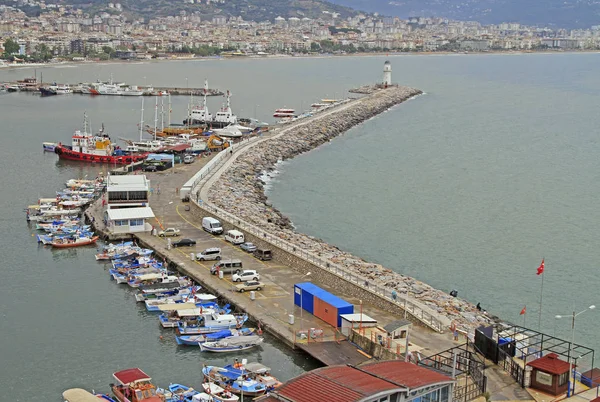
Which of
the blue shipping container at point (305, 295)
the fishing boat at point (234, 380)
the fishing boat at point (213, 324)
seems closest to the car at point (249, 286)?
the blue shipping container at point (305, 295)

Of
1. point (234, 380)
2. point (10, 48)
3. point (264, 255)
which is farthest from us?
point (10, 48)

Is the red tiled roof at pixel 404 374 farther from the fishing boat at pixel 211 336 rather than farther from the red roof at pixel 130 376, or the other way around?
the fishing boat at pixel 211 336

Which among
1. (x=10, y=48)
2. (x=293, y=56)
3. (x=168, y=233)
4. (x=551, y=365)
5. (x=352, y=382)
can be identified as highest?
(x=10, y=48)

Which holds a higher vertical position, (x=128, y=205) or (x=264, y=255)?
(x=128, y=205)

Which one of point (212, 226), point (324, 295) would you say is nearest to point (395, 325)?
point (324, 295)

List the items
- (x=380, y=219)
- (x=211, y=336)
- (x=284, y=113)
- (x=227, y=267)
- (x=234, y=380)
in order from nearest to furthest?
(x=234, y=380) < (x=211, y=336) < (x=227, y=267) < (x=380, y=219) < (x=284, y=113)

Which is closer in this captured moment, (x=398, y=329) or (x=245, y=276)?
(x=398, y=329)

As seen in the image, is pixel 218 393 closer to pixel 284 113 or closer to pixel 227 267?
Result: pixel 227 267

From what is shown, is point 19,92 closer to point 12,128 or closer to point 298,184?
point 12,128
